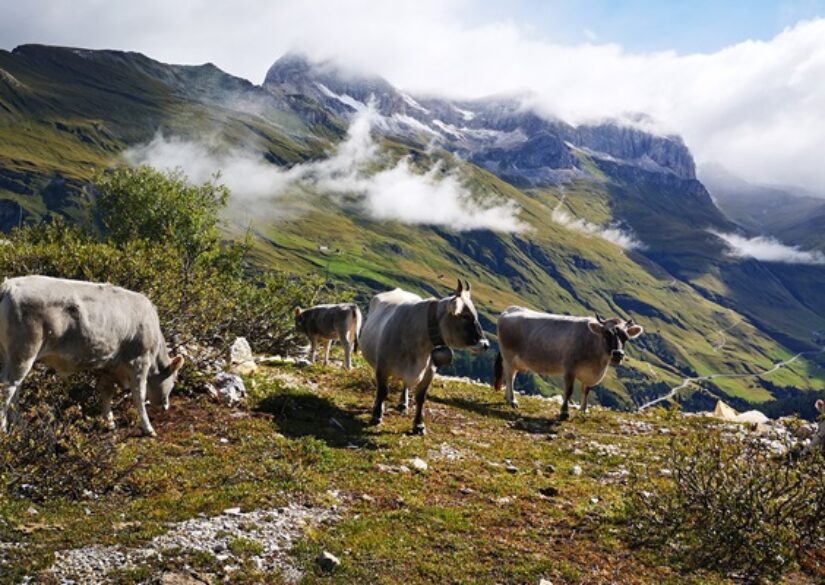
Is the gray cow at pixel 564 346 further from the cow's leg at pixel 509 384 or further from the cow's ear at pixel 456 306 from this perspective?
the cow's ear at pixel 456 306

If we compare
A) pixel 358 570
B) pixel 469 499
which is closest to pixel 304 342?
pixel 469 499

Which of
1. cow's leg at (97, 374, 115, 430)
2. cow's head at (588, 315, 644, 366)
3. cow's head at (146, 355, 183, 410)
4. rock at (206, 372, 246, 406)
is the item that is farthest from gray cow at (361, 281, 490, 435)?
cow's head at (588, 315, 644, 366)

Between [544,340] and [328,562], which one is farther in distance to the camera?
[544,340]

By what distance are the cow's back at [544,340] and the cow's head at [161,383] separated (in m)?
15.4

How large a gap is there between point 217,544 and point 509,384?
18090 millimetres

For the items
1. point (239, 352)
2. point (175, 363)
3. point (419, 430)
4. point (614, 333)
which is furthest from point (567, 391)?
point (175, 363)

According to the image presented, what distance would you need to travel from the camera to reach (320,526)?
10.9 m

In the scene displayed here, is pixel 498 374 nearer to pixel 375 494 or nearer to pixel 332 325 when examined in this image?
pixel 332 325

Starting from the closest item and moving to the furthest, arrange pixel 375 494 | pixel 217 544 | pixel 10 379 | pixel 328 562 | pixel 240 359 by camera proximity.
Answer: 1. pixel 328 562
2. pixel 217 544
3. pixel 10 379
4. pixel 375 494
5. pixel 240 359

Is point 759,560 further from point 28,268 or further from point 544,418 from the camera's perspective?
point 28,268

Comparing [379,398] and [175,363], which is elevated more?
[175,363]

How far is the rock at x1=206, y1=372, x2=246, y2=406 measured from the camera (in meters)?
17.4

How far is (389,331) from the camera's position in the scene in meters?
18.3

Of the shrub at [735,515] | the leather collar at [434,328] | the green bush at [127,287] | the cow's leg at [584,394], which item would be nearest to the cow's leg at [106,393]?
the green bush at [127,287]
